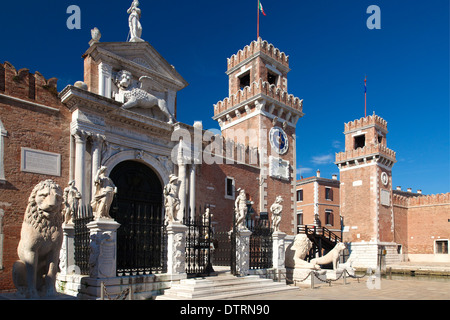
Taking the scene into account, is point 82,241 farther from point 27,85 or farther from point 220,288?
point 27,85

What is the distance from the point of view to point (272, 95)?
70.5 feet

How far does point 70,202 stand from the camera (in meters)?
10.8

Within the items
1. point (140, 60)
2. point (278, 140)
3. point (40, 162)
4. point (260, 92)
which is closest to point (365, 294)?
point (40, 162)

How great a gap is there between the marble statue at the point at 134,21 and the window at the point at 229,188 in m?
7.45

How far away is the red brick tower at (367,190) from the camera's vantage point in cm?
2925

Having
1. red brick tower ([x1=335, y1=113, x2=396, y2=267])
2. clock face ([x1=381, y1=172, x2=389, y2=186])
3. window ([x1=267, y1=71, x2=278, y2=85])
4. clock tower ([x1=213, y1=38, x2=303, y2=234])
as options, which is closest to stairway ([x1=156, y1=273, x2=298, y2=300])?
clock tower ([x1=213, y1=38, x2=303, y2=234])

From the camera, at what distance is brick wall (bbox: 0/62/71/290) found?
435 inches

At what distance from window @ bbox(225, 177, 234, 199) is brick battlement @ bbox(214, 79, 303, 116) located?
5299 millimetres

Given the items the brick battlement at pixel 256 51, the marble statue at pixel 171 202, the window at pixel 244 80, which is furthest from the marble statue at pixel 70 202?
the window at pixel 244 80

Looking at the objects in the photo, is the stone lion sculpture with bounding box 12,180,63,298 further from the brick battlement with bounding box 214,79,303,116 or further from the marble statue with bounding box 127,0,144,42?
the brick battlement with bounding box 214,79,303,116

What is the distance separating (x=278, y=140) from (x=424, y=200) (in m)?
20.5

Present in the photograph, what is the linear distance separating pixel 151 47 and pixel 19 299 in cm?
1146

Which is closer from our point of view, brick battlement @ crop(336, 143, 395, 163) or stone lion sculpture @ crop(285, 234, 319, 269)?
stone lion sculpture @ crop(285, 234, 319, 269)

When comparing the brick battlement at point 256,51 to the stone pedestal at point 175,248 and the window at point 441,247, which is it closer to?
the stone pedestal at point 175,248
